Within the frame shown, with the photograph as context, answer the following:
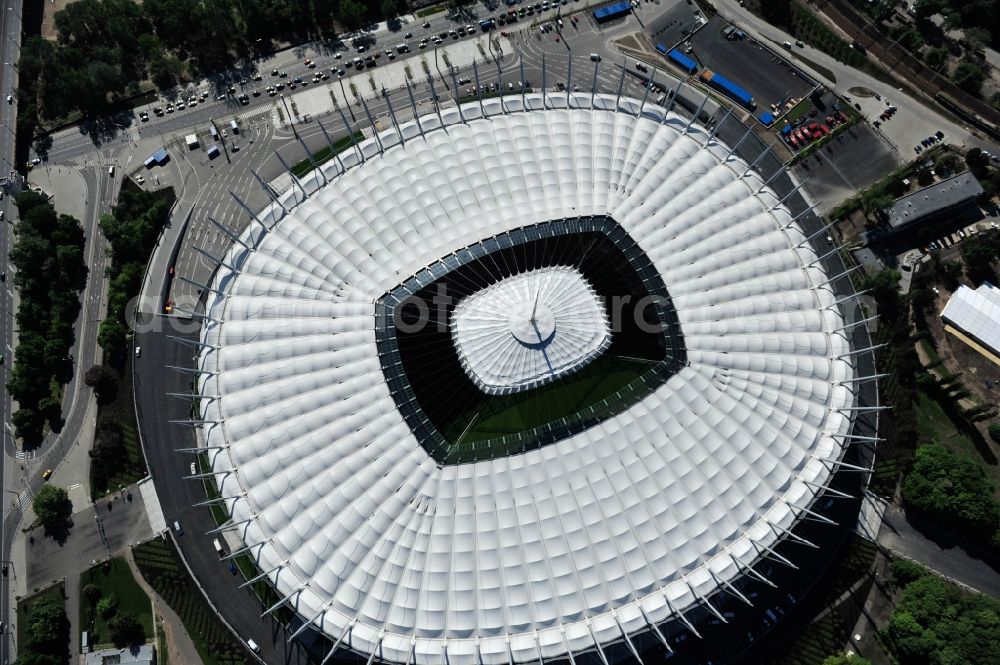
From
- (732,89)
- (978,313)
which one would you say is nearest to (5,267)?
(732,89)

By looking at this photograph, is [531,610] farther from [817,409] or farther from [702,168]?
[702,168]

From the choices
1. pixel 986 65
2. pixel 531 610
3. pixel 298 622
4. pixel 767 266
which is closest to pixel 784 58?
pixel 986 65

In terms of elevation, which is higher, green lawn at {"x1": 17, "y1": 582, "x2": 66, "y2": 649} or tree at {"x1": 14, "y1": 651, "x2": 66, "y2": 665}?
green lawn at {"x1": 17, "y1": 582, "x2": 66, "y2": 649}

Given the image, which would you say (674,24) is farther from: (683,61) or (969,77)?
(969,77)

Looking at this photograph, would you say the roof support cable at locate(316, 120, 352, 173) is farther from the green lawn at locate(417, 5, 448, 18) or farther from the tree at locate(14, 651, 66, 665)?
the tree at locate(14, 651, 66, 665)

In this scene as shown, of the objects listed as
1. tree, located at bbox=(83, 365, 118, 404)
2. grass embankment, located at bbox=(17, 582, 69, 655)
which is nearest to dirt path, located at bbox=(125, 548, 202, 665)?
grass embankment, located at bbox=(17, 582, 69, 655)
